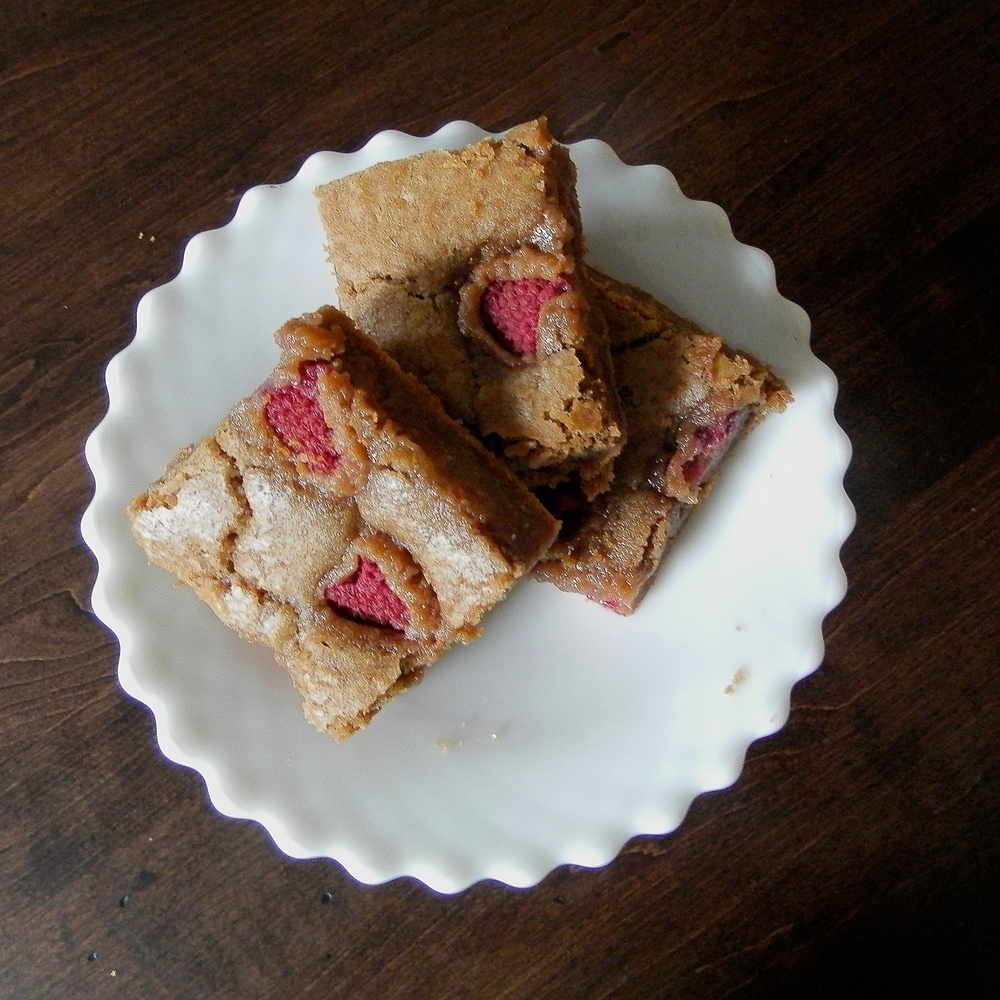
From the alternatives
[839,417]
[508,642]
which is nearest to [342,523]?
[508,642]


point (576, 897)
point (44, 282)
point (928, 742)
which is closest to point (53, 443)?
point (44, 282)

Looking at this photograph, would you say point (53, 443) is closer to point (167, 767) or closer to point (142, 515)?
point (142, 515)

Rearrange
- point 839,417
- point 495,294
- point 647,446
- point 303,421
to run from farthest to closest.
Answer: point 839,417 < point 647,446 < point 495,294 < point 303,421

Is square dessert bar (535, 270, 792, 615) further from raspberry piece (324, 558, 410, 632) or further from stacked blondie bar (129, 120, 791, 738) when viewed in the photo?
raspberry piece (324, 558, 410, 632)

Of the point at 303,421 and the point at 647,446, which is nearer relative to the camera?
the point at 303,421

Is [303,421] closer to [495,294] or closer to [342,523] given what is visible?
[342,523]

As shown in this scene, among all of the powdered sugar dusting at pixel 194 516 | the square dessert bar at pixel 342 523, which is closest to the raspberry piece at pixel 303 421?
the square dessert bar at pixel 342 523

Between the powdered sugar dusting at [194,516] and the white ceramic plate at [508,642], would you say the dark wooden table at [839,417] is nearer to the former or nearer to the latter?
the white ceramic plate at [508,642]
